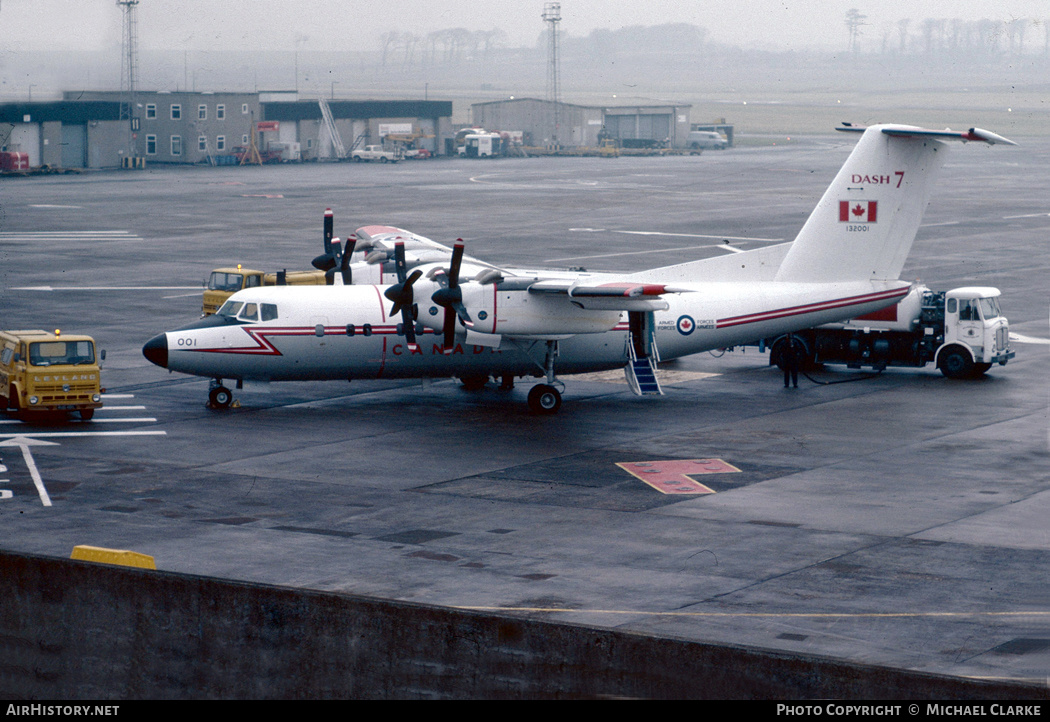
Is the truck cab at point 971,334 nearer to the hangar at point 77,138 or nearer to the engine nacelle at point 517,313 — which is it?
the engine nacelle at point 517,313

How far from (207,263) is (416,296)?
41.6m

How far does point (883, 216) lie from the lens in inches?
1735

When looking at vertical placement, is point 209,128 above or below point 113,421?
above

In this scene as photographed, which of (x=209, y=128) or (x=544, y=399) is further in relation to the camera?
(x=209, y=128)

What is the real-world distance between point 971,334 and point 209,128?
13007 cm

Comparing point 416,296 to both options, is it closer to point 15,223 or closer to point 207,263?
point 207,263

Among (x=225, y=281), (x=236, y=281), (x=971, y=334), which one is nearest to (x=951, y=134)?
(x=971, y=334)

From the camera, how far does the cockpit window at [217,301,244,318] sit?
4081cm

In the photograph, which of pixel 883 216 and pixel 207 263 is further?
pixel 207 263

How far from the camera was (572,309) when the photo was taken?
39219mm

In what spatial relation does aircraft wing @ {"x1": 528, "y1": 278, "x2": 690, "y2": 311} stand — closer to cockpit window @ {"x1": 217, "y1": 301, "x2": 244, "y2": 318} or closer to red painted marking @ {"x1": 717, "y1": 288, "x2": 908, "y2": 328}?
red painted marking @ {"x1": 717, "y1": 288, "x2": 908, "y2": 328}

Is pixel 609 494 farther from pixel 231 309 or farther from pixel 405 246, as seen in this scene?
pixel 405 246

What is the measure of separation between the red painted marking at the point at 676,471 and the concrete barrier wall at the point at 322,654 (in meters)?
11.9

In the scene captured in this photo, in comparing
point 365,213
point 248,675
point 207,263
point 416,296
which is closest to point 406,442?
point 416,296
